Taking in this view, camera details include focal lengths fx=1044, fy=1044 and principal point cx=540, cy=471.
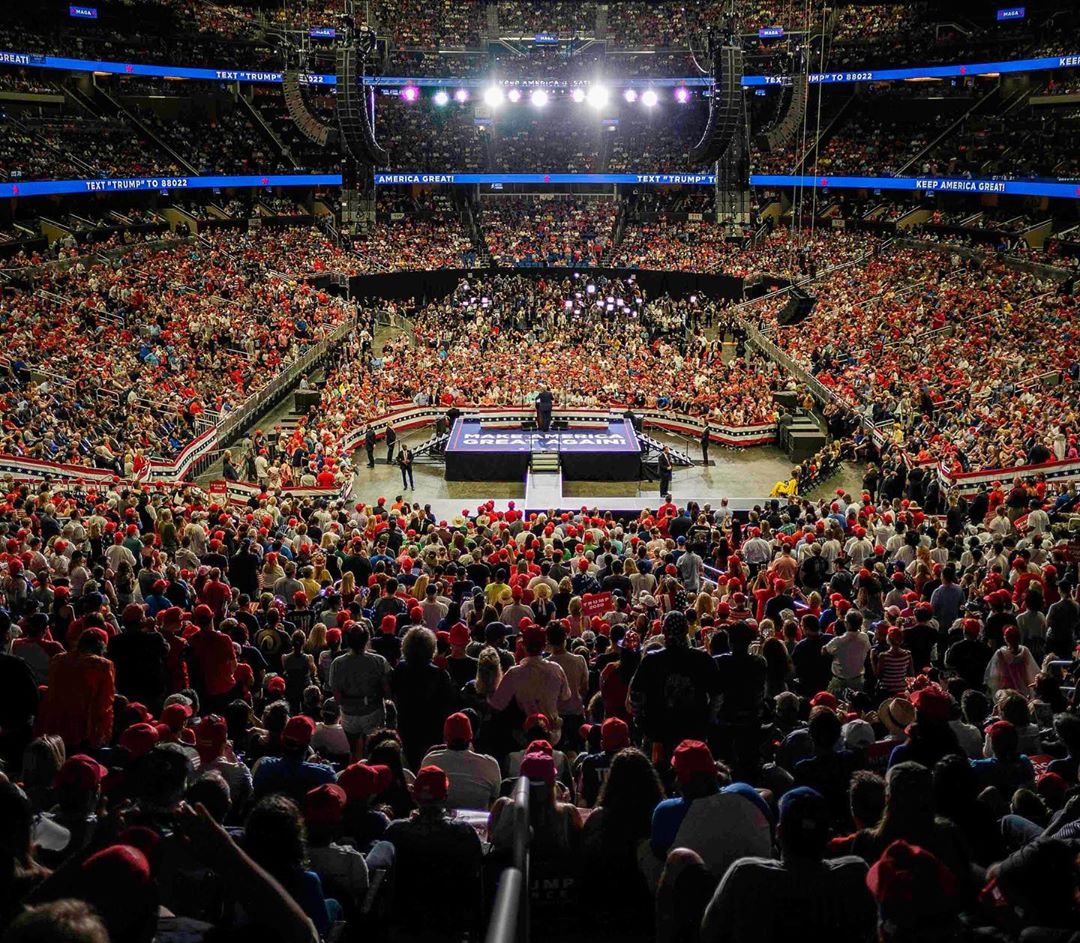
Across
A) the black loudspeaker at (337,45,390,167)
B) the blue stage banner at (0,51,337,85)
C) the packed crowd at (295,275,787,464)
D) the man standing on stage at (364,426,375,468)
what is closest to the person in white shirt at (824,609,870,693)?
the black loudspeaker at (337,45,390,167)

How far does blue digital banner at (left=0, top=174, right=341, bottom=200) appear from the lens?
122 ft

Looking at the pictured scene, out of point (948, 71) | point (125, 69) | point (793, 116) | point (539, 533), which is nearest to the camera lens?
point (539, 533)

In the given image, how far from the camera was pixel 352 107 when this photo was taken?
23.5m

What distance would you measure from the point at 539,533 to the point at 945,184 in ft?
108

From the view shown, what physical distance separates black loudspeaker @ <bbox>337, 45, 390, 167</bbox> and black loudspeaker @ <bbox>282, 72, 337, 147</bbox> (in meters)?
7.32

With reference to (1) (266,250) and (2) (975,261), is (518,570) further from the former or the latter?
(1) (266,250)

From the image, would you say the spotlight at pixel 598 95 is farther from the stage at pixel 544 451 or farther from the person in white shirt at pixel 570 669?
the person in white shirt at pixel 570 669

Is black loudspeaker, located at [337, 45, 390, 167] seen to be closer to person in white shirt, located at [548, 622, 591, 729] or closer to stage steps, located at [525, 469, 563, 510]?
stage steps, located at [525, 469, 563, 510]

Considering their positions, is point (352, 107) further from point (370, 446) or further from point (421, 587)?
point (421, 587)

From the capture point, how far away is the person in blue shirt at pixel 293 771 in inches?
209

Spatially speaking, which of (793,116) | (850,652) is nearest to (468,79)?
(793,116)

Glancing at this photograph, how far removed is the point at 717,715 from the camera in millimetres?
6961

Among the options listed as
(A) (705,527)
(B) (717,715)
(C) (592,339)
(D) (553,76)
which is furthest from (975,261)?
(B) (717,715)

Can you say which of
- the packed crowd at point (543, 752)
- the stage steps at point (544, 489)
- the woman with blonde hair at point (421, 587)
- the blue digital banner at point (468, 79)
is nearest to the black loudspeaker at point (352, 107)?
the stage steps at point (544, 489)
